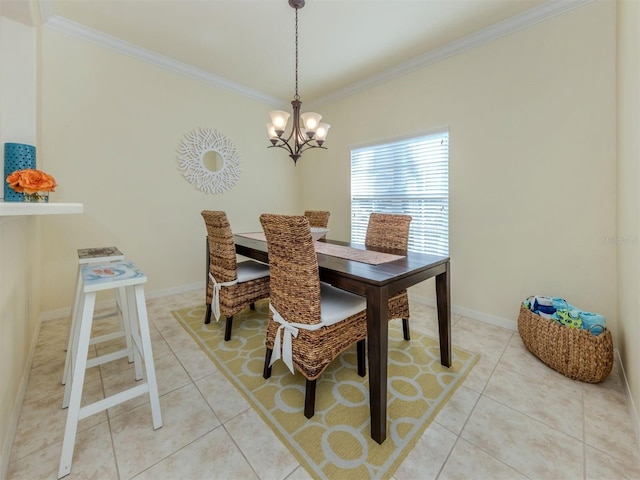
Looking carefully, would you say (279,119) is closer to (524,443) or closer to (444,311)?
(444,311)

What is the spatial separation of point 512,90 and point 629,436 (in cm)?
242

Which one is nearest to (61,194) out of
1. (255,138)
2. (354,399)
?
(255,138)

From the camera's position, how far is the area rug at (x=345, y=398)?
115 cm

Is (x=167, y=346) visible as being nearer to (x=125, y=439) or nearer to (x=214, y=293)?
(x=214, y=293)

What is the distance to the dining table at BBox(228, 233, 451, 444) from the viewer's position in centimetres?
120

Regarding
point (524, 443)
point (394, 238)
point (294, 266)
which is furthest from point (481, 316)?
point (294, 266)

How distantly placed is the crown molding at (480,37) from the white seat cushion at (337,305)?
2.60m

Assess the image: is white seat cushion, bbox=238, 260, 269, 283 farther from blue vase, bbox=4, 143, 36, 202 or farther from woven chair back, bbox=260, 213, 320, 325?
blue vase, bbox=4, 143, 36, 202

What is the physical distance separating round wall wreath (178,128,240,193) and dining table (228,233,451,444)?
1902 mm

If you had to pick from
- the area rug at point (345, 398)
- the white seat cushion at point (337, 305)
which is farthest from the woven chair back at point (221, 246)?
the white seat cushion at point (337, 305)

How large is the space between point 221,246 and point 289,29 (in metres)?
2.06

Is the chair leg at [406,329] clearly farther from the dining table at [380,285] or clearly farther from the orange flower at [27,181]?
the orange flower at [27,181]

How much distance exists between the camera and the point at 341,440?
122cm

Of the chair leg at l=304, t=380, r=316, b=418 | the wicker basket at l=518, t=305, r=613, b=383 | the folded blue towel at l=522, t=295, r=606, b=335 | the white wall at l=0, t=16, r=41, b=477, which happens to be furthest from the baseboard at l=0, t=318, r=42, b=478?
the folded blue towel at l=522, t=295, r=606, b=335
